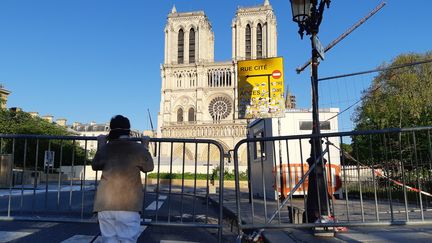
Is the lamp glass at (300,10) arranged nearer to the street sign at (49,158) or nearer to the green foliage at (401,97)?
the street sign at (49,158)

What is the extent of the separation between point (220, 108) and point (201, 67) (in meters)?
9.11

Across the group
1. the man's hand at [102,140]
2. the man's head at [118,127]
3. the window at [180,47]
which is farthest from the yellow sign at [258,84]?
the window at [180,47]

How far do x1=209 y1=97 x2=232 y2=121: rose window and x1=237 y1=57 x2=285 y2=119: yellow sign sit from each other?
217ft

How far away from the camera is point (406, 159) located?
5.45 meters

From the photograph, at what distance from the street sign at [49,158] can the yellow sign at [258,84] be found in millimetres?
6478

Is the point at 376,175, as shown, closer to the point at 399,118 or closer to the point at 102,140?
the point at 102,140

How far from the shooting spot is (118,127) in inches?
139

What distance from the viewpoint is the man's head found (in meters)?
3.51

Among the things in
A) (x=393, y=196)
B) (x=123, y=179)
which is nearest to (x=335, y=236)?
(x=393, y=196)

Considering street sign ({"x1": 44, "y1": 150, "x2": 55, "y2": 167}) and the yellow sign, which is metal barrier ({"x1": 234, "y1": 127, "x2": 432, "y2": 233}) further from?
the yellow sign

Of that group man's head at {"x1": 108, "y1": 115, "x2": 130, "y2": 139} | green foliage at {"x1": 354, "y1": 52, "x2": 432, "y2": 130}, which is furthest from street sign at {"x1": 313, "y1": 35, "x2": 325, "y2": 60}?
green foliage at {"x1": 354, "y1": 52, "x2": 432, "y2": 130}

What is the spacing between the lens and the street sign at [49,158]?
6184 mm

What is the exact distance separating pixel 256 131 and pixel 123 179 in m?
10.3

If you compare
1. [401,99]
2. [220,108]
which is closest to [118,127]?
[401,99]
